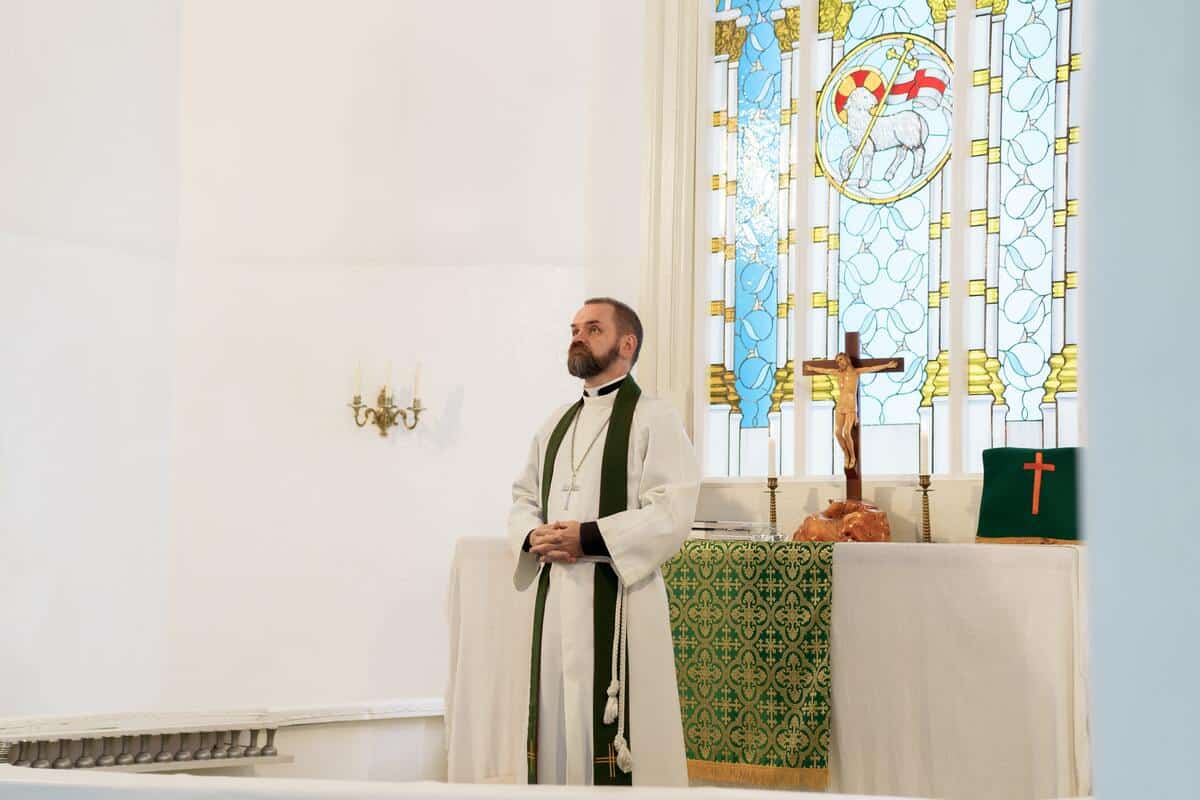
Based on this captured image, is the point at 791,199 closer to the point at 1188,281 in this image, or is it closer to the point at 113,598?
the point at 113,598

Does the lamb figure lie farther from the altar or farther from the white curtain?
the altar

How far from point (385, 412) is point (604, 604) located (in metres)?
3.50

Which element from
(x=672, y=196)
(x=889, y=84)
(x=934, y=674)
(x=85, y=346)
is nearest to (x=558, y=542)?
(x=934, y=674)

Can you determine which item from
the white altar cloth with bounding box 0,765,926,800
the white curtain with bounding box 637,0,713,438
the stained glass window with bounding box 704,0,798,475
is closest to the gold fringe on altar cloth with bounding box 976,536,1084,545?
the stained glass window with bounding box 704,0,798,475

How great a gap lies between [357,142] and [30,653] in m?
3.42

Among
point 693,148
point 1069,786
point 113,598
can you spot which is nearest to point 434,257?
point 693,148

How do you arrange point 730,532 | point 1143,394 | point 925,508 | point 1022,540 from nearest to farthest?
point 1143,394, point 1022,540, point 925,508, point 730,532

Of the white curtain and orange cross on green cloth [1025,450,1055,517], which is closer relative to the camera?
orange cross on green cloth [1025,450,1055,517]

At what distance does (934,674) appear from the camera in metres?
4.89

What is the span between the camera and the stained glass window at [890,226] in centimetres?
625

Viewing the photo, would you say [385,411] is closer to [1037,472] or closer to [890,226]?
[890,226]

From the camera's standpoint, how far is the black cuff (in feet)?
14.0

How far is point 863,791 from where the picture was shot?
4.90 meters

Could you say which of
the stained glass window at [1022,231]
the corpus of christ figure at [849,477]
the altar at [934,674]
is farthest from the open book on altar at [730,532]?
the stained glass window at [1022,231]
